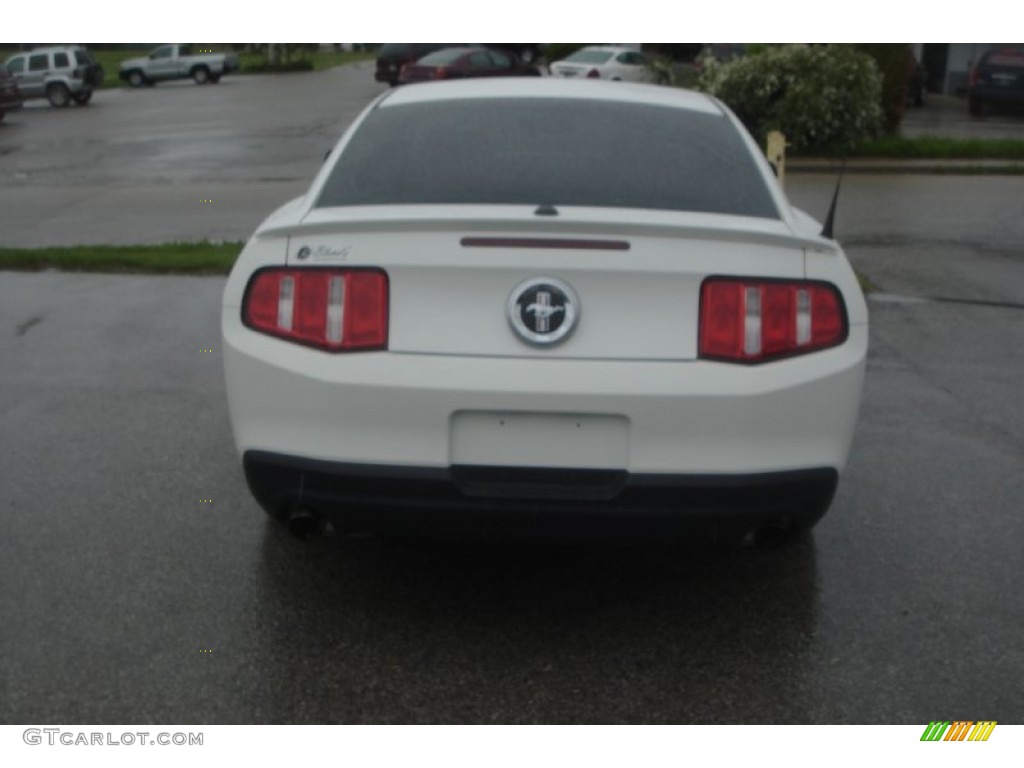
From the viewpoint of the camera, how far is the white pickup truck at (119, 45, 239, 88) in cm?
4812

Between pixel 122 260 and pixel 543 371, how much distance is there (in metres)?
7.69

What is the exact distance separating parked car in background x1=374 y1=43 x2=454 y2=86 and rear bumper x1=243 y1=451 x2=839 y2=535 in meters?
39.9

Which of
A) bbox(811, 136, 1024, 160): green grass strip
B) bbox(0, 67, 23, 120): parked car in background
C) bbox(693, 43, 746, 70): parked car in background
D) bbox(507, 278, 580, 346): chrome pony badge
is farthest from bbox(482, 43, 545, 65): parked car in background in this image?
bbox(507, 278, 580, 346): chrome pony badge

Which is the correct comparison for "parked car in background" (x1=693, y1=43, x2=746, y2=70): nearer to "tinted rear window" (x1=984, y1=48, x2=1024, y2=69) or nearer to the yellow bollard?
"tinted rear window" (x1=984, y1=48, x2=1024, y2=69)

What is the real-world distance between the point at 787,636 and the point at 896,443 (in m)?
2.25

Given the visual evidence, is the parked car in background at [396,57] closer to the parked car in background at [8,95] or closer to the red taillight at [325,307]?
the parked car in background at [8,95]

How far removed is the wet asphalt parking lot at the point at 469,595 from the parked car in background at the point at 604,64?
92.5ft

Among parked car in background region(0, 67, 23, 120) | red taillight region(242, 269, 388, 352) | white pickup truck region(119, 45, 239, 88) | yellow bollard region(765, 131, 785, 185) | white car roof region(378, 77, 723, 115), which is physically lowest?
white pickup truck region(119, 45, 239, 88)

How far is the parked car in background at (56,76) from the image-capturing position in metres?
38.5

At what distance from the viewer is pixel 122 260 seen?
10680 millimetres

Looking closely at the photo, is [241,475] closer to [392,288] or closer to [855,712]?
[392,288]

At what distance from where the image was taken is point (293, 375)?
12.6 ft

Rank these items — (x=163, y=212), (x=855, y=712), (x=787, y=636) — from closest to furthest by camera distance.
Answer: (x=855, y=712)
(x=787, y=636)
(x=163, y=212)

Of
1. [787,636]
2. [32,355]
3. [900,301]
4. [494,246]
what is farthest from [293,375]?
[900,301]
